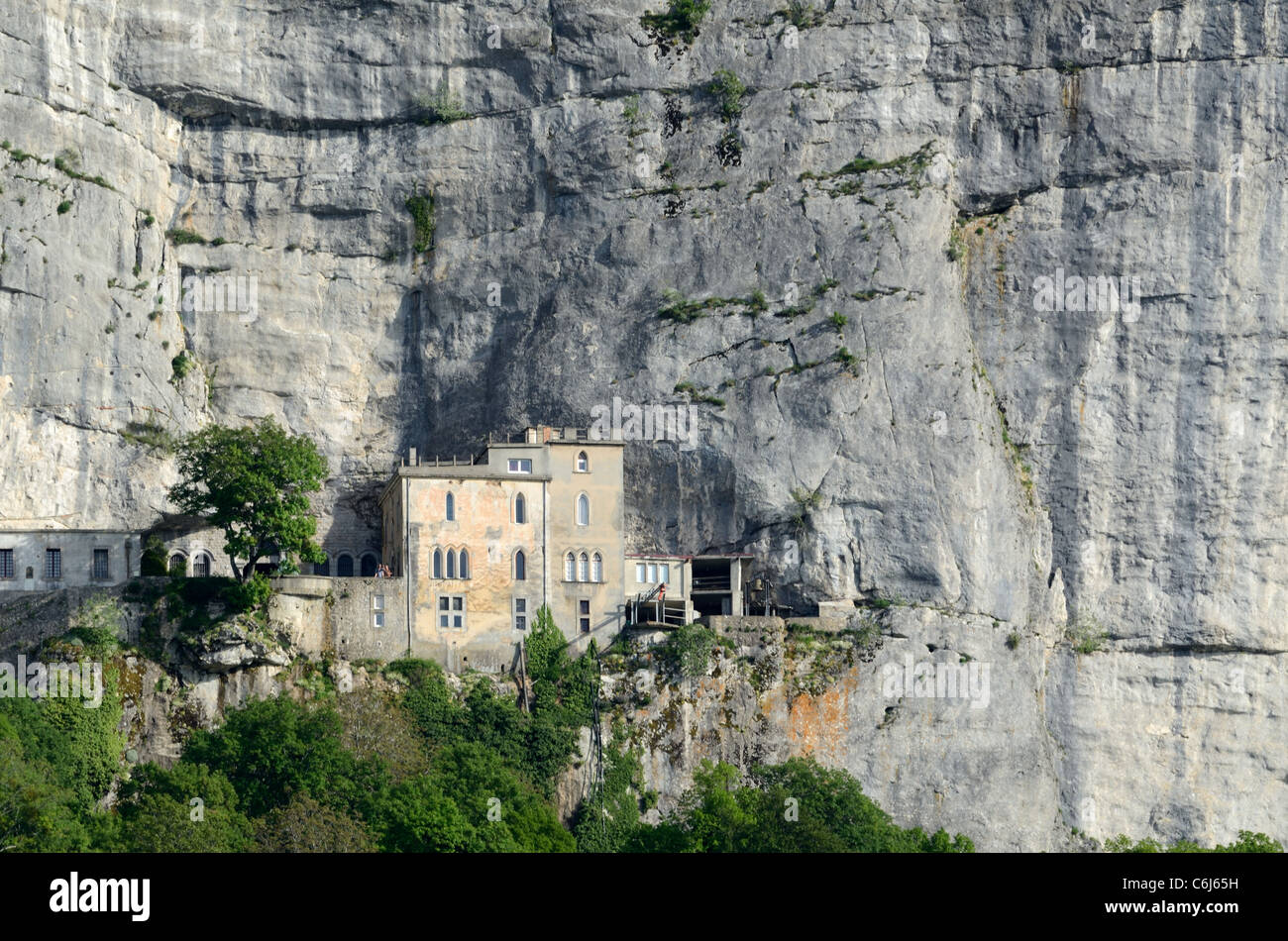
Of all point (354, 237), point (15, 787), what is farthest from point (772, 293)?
point (15, 787)

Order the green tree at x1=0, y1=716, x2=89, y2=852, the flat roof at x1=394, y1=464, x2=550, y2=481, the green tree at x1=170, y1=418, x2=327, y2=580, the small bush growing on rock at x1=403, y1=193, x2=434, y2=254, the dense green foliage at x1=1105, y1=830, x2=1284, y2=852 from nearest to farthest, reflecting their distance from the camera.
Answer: the green tree at x1=0, y1=716, x2=89, y2=852
the green tree at x1=170, y1=418, x2=327, y2=580
the dense green foliage at x1=1105, y1=830, x2=1284, y2=852
the flat roof at x1=394, y1=464, x2=550, y2=481
the small bush growing on rock at x1=403, y1=193, x2=434, y2=254

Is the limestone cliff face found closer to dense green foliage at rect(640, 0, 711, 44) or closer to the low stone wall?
dense green foliage at rect(640, 0, 711, 44)

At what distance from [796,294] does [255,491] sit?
19510 millimetres

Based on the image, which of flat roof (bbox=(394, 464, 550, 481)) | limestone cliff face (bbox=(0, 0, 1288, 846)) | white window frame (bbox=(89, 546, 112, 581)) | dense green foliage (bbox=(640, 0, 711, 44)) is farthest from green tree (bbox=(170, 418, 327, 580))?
dense green foliage (bbox=(640, 0, 711, 44))

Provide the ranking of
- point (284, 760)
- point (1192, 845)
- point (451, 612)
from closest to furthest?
1. point (284, 760)
2. point (451, 612)
3. point (1192, 845)

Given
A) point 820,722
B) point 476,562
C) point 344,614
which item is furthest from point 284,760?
point 820,722

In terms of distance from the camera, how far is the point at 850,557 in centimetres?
6900

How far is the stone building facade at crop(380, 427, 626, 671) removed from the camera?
218ft

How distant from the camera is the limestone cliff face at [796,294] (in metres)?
69.9

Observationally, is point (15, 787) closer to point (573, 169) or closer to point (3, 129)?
point (3, 129)

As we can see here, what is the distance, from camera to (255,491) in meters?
63.4

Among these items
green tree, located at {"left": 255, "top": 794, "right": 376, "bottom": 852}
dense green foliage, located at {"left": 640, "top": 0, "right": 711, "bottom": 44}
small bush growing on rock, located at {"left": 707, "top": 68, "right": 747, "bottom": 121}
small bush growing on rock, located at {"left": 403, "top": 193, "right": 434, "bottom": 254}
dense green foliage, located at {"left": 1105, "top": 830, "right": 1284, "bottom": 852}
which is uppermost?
dense green foliage, located at {"left": 640, "top": 0, "right": 711, "bottom": 44}

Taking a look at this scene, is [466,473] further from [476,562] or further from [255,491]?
[255,491]

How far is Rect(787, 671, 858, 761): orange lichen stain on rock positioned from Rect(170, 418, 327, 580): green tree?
49.4 feet
